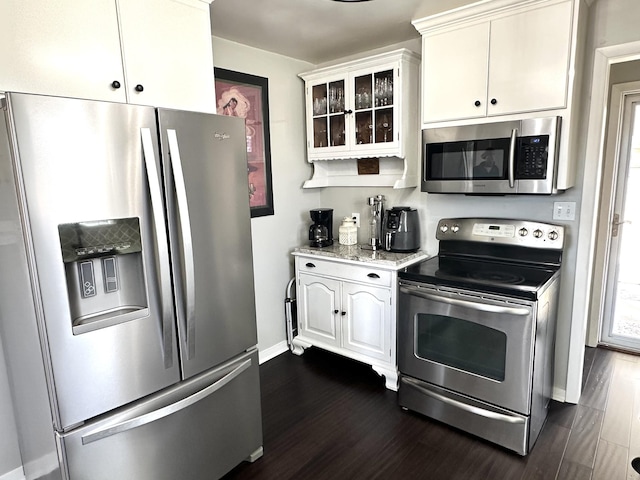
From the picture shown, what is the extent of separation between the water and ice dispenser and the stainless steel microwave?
1776 millimetres

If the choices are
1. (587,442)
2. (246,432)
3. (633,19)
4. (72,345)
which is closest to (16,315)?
(72,345)

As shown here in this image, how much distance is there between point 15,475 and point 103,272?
4.20ft

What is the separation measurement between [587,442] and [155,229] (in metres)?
2.46

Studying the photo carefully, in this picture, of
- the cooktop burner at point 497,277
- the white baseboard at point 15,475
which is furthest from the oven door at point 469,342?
the white baseboard at point 15,475

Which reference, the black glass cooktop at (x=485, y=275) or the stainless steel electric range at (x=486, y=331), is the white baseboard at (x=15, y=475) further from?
the black glass cooktop at (x=485, y=275)

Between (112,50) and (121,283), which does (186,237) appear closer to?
(121,283)

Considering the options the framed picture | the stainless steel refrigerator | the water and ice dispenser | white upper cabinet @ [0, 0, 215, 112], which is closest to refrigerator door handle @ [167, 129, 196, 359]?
the stainless steel refrigerator

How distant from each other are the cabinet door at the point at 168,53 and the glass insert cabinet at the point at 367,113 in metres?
1.18

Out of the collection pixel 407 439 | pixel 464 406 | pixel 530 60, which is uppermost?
pixel 530 60

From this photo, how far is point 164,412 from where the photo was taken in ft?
5.34

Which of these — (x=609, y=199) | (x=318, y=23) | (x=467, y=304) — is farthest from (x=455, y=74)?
(x=609, y=199)

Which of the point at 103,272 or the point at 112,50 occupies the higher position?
the point at 112,50

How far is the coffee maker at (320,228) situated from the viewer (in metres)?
3.19

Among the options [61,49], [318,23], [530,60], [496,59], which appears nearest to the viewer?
[61,49]
